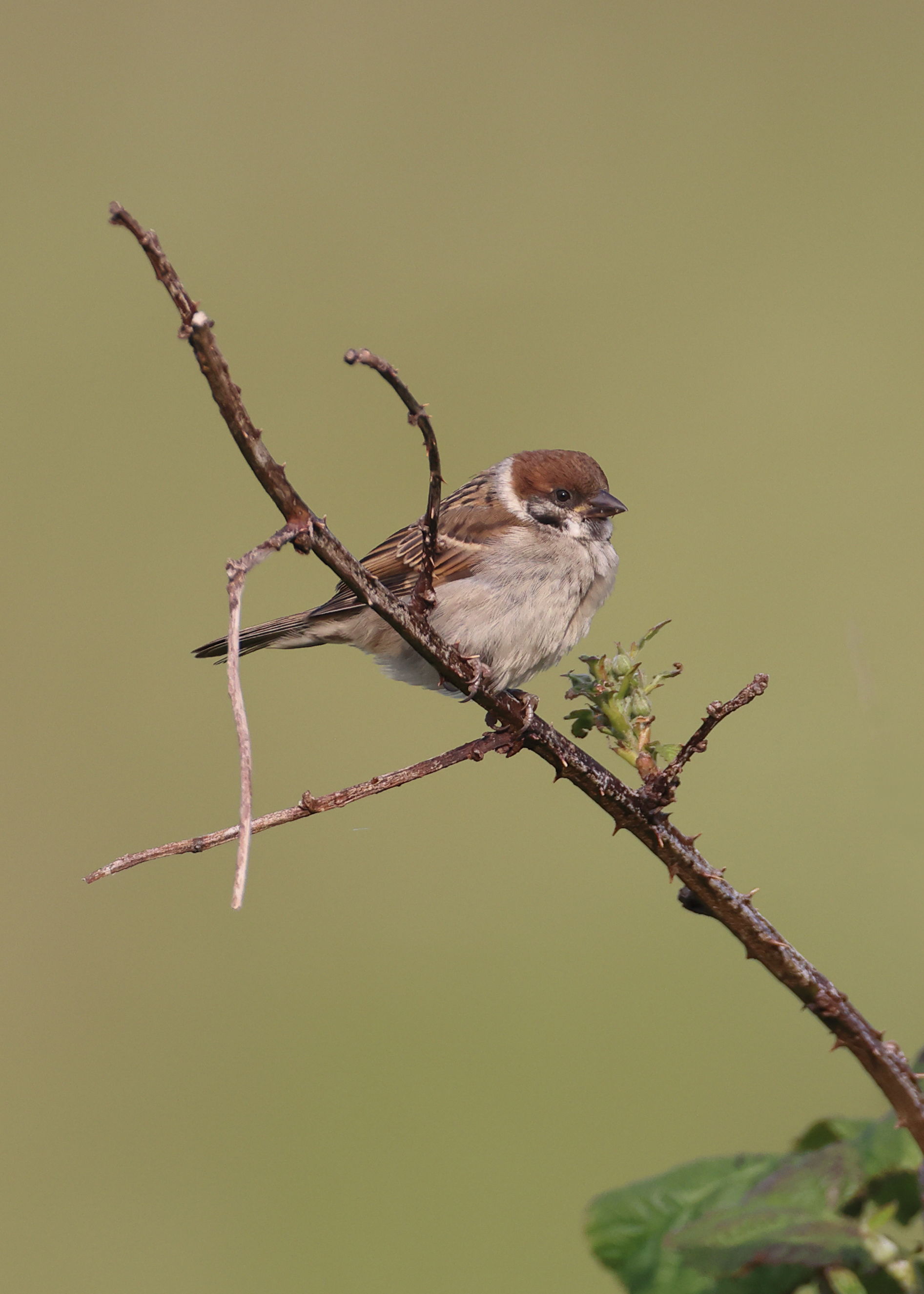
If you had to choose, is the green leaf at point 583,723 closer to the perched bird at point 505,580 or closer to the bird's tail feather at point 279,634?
the perched bird at point 505,580

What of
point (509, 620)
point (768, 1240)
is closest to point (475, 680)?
point (768, 1240)

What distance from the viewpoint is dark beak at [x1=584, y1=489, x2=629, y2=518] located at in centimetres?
231

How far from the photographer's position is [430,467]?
1.00 m

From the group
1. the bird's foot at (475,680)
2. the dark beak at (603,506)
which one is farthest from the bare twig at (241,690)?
the dark beak at (603,506)

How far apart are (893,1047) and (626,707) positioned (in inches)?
15.5

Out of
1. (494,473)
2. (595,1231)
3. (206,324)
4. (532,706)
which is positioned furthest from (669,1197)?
(494,473)

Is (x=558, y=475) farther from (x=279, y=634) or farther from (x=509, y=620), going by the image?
(x=279, y=634)

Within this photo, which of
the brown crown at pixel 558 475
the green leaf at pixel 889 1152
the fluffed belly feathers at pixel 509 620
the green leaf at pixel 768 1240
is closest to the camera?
the green leaf at pixel 768 1240

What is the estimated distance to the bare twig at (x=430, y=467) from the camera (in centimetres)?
87

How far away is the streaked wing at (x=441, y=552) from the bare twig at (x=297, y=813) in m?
1.07

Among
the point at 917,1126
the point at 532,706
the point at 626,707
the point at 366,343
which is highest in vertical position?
the point at 366,343

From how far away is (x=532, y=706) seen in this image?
5.78ft

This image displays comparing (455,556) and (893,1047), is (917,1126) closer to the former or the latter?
(893,1047)

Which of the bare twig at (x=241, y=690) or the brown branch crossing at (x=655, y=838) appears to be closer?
the bare twig at (x=241, y=690)
